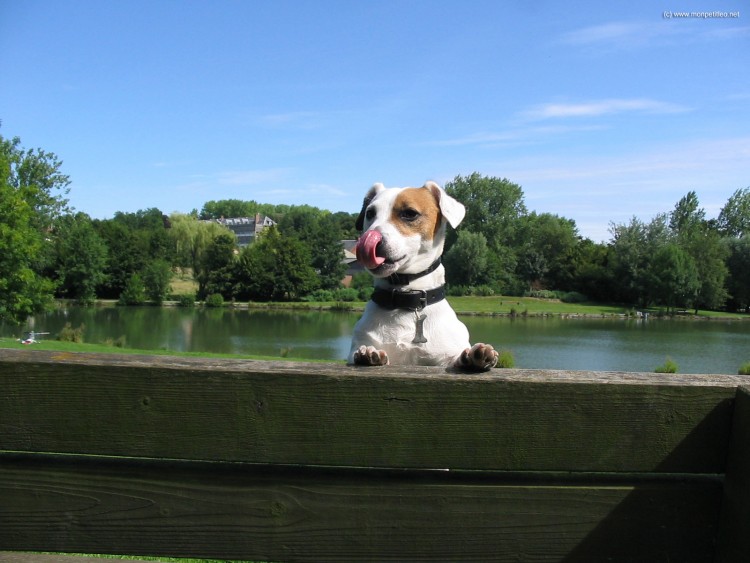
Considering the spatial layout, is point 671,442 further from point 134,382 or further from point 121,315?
point 121,315

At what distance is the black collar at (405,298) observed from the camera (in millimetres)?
3014

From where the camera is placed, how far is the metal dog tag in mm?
2953

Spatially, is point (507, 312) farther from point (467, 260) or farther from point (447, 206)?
point (447, 206)

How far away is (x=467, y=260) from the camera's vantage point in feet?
196

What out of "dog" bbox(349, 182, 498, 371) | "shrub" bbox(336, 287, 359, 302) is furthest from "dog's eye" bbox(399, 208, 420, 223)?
"shrub" bbox(336, 287, 359, 302)

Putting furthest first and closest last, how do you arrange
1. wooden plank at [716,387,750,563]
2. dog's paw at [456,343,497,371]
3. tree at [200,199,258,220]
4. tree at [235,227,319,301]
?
tree at [200,199,258,220] < tree at [235,227,319,301] < dog's paw at [456,343,497,371] < wooden plank at [716,387,750,563]

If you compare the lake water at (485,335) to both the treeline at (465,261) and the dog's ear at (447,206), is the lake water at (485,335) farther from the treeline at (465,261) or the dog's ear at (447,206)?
the dog's ear at (447,206)

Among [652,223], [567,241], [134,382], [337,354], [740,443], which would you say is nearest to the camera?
[740,443]

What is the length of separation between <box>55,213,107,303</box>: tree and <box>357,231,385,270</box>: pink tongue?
1992 inches

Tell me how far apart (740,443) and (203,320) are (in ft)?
133

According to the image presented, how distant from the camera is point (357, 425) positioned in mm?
1581

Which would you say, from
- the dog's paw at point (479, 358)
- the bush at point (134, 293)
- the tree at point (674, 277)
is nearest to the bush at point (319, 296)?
the bush at point (134, 293)

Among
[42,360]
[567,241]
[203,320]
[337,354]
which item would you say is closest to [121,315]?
[203,320]

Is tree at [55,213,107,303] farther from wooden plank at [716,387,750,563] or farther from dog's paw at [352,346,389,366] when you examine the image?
wooden plank at [716,387,750,563]
